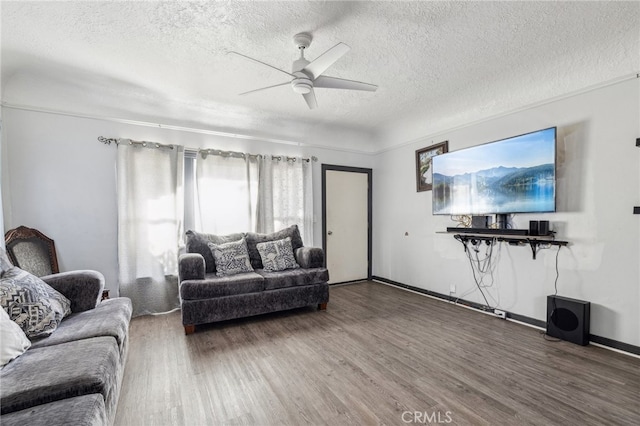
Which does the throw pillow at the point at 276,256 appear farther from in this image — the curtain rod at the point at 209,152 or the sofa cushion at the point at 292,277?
the curtain rod at the point at 209,152

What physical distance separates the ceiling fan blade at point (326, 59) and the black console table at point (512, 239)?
249 centimetres

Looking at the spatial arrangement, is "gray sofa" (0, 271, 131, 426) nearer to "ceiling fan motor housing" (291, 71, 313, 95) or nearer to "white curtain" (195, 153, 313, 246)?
"white curtain" (195, 153, 313, 246)

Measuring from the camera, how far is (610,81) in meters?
2.46

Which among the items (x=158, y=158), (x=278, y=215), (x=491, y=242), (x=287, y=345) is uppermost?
(x=158, y=158)

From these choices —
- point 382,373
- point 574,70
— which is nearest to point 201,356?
point 382,373

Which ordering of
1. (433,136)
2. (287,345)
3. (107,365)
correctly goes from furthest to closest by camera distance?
(433,136) < (287,345) < (107,365)

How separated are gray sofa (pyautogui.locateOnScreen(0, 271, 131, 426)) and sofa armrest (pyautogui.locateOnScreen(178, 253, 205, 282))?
93 centimetres

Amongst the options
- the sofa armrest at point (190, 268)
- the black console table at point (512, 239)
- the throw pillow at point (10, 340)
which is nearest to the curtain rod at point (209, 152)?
the sofa armrest at point (190, 268)

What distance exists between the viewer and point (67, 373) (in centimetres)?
124

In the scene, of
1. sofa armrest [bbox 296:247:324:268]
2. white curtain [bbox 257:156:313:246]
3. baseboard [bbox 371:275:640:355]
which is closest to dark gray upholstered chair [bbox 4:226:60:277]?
white curtain [bbox 257:156:313:246]

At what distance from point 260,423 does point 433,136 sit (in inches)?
154

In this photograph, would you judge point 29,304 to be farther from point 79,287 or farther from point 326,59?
point 326,59

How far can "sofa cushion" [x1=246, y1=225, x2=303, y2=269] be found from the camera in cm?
366

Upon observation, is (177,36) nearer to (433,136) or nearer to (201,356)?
(201,356)
